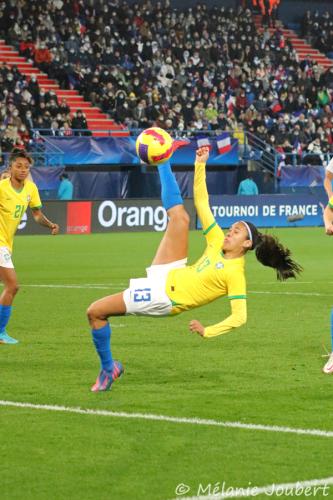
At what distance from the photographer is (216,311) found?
1653cm

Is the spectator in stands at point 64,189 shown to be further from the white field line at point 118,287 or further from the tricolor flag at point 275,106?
the white field line at point 118,287

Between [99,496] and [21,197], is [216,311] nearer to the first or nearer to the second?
[21,197]

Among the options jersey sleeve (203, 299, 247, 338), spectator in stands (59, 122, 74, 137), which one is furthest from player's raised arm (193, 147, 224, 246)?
spectator in stands (59, 122, 74, 137)

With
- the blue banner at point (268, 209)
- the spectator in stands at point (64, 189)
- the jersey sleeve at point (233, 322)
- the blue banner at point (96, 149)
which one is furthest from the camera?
the blue banner at point (96, 149)

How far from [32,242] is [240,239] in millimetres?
22509

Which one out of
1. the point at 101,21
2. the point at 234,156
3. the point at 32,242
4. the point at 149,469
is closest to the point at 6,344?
the point at 149,469

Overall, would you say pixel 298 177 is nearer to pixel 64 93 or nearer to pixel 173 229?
pixel 64 93

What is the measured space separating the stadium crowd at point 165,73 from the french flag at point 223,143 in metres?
1.47

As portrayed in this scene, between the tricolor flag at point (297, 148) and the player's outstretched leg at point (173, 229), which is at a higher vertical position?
the player's outstretched leg at point (173, 229)

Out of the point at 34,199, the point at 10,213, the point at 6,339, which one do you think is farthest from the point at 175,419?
the point at 34,199

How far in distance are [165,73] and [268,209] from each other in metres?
9.48

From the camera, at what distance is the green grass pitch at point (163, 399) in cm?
680

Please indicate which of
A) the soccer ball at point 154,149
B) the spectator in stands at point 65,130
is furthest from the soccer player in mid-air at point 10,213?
the spectator in stands at point 65,130

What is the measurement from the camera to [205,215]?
9.59 m
